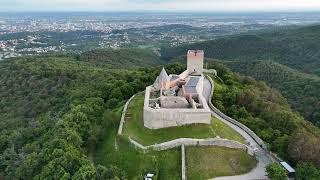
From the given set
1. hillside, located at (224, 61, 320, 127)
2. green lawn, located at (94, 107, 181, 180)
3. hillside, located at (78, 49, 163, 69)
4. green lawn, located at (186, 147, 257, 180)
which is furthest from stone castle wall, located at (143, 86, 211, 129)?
hillside, located at (78, 49, 163, 69)

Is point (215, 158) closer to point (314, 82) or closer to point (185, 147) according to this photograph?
point (185, 147)

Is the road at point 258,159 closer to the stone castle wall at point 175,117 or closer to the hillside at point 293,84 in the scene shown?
the stone castle wall at point 175,117

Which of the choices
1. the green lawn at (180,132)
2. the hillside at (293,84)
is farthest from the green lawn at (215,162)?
the hillside at (293,84)

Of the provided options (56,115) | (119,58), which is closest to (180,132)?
(56,115)

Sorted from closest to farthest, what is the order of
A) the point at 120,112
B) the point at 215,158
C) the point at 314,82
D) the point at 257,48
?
1. the point at 215,158
2. the point at 120,112
3. the point at 314,82
4. the point at 257,48

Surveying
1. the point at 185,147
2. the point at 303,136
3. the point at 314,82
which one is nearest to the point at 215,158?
the point at 185,147

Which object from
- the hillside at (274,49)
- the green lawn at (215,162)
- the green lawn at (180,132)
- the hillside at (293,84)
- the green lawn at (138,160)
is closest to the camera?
the green lawn at (215,162)

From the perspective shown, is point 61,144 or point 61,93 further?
point 61,93
